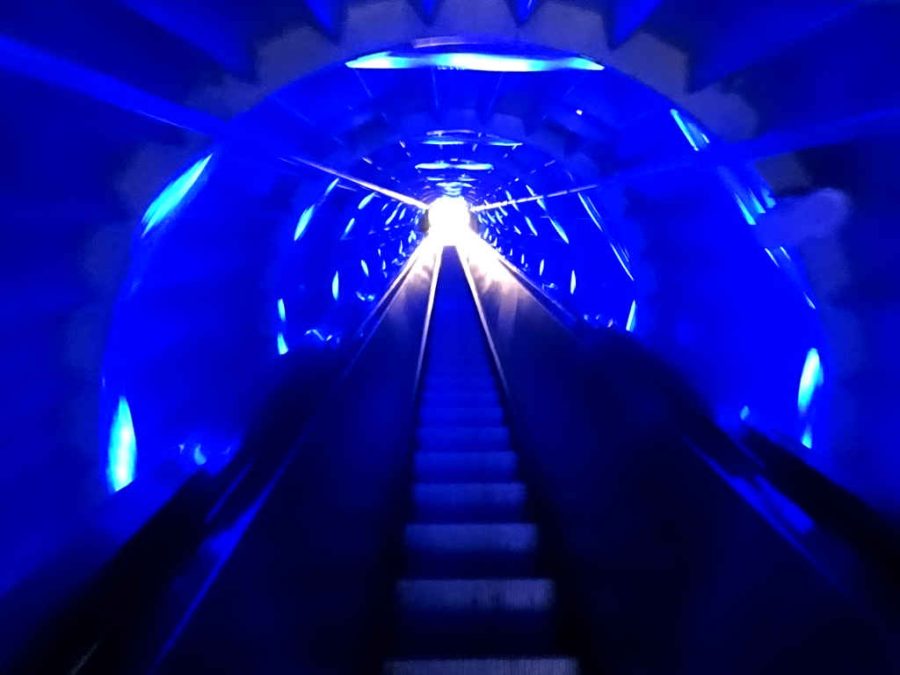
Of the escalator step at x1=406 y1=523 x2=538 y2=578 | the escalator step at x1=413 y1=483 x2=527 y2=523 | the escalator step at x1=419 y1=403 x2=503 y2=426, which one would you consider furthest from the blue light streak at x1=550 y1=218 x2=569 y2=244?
the escalator step at x1=406 y1=523 x2=538 y2=578

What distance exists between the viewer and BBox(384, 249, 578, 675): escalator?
3.59 m

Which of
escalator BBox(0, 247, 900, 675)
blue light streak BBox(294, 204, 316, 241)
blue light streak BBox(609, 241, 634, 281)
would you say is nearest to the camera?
escalator BBox(0, 247, 900, 675)

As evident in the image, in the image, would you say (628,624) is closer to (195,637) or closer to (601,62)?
(195,637)

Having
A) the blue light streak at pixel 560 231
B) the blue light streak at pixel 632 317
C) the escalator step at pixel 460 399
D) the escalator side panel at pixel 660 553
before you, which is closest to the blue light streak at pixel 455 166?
the blue light streak at pixel 560 231

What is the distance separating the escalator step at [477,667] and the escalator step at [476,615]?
39cm

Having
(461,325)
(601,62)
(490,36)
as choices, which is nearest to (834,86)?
(601,62)

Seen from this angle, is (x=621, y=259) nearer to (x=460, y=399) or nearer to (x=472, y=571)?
(x=460, y=399)

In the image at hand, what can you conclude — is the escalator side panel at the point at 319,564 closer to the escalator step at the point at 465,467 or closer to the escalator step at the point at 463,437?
the escalator step at the point at 465,467

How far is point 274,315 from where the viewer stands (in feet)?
19.7

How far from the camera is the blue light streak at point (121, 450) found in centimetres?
364

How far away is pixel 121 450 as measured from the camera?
371 centimetres

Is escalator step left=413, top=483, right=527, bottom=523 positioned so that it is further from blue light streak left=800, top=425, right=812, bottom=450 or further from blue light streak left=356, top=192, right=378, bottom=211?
blue light streak left=356, top=192, right=378, bottom=211

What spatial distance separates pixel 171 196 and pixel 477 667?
2.35 m

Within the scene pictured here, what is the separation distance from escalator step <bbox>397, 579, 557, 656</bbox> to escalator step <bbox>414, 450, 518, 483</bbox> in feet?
5.42
